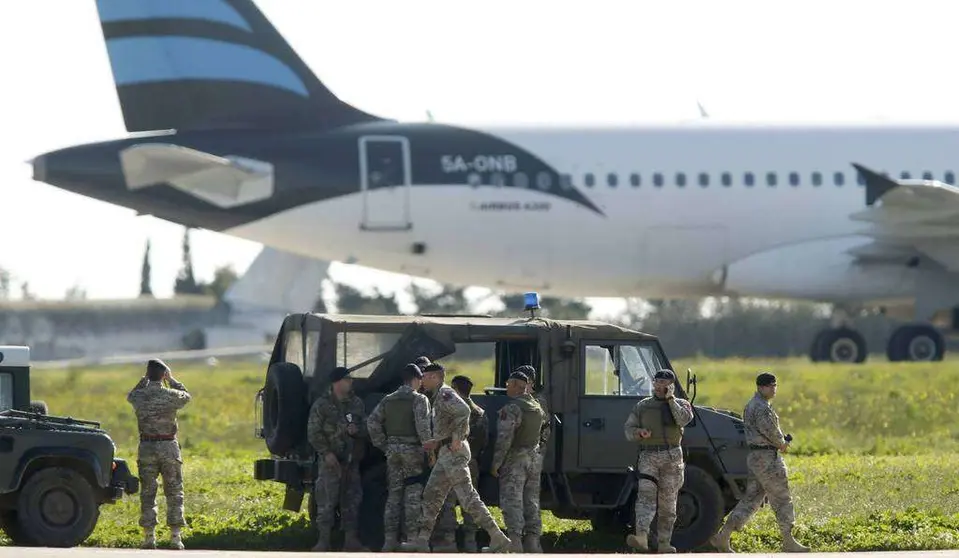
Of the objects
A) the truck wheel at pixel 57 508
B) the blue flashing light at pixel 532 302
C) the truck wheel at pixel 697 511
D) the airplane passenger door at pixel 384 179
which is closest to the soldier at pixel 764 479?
the truck wheel at pixel 697 511

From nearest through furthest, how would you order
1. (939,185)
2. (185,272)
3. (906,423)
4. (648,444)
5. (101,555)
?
1. (101,555)
2. (648,444)
3. (906,423)
4. (939,185)
5. (185,272)

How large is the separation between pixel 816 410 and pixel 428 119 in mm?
8373

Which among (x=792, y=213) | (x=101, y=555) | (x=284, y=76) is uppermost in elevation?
(x=284, y=76)

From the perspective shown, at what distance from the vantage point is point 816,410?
27.1 meters

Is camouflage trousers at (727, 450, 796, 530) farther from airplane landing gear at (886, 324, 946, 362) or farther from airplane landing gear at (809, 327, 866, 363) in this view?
airplane landing gear at (809, 327, 866, 363)

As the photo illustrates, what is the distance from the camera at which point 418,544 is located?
1405 centimetres

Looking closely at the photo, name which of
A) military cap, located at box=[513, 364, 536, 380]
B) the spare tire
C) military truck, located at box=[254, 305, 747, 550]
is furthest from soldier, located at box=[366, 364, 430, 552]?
the spare tire

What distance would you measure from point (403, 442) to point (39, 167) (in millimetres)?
17104

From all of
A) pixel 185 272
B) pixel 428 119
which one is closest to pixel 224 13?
pixel 428 119

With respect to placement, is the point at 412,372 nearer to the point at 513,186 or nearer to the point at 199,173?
the point at 199,173

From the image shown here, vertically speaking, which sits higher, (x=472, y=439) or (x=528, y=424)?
(x=528, y=424)

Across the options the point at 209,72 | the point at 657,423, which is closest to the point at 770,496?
the point at 657,423

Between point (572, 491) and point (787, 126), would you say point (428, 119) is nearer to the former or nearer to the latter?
point (787, 126)

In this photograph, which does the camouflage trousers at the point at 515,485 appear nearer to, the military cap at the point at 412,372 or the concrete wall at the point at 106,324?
the military cap at the point at 412,372
